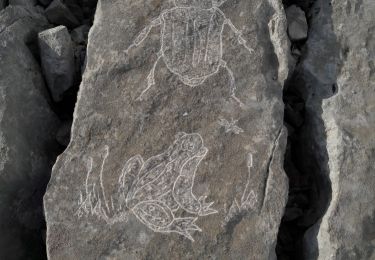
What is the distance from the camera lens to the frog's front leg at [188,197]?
2656 mm

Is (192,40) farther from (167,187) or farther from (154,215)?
(154,215)

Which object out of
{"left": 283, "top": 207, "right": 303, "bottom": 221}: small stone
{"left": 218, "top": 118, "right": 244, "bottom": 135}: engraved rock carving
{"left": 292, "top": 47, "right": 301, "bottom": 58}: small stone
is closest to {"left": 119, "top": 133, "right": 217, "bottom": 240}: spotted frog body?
{"left": 218, "top": 118, "right": 244, "bottom": 135}: engraved rock carving

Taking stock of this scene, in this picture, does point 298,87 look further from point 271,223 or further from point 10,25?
point 10,25

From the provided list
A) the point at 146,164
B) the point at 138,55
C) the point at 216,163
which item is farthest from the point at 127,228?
the point at 138,55

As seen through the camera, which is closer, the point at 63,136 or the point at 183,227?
the point at 183,227

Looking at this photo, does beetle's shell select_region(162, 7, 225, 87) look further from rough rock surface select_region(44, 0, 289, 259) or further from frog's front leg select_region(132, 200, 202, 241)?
frog's front leg select_region(132, 200, 202, 241)

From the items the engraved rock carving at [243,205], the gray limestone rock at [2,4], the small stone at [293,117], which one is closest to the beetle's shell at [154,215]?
the engraved rock carving at [243,205]

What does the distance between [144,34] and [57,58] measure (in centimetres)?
56

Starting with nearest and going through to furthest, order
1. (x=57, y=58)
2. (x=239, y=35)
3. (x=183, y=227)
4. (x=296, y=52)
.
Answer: (x=183, y=227) → (x=239, y=35) → (x=57, y=58) → (x=296, y=52)

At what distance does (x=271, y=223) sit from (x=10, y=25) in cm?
187

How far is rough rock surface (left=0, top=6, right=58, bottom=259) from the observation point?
285 cm

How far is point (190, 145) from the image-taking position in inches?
108

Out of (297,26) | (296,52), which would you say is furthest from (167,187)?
(297,26)

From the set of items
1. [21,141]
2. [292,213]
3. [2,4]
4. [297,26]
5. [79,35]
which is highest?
[2,4]
